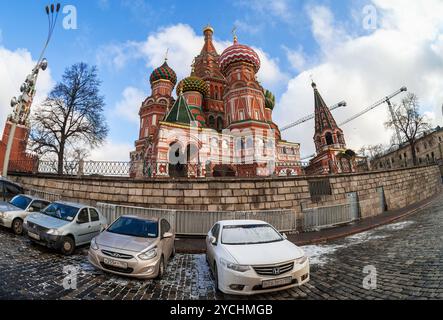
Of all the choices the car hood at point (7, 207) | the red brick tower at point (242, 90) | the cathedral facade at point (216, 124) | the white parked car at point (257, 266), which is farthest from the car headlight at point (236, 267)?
the red brick tower at point (242, 90)

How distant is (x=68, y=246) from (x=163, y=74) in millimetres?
33476

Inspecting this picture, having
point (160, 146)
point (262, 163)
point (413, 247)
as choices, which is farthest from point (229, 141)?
point (413, 247)

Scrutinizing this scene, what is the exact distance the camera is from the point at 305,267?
4145mm

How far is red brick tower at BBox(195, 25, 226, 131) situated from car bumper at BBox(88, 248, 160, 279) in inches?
1126

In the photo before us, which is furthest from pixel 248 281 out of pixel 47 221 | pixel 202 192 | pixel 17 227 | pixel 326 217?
pixel 326 217

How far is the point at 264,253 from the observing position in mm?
4184

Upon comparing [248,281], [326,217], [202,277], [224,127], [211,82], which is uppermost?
[211,82]

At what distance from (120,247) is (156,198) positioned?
18.1ft

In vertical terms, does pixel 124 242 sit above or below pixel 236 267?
above

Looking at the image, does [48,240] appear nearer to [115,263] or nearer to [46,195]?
[115,263]

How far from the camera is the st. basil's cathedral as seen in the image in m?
22.9

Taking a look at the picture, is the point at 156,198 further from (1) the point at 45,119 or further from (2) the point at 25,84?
(1) the point at 45,119

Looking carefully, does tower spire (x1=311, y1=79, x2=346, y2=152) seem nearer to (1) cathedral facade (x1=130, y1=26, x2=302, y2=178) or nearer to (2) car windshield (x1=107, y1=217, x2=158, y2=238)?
(1) cathedral facade (x1=130, y1=26, x2=302, y2=178)

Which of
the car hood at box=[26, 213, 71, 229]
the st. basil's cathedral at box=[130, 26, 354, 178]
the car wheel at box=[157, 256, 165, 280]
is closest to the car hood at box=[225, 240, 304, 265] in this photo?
the car wheel at box=[157, 256, 165, 280]
